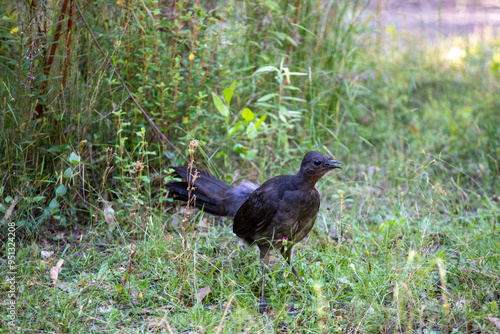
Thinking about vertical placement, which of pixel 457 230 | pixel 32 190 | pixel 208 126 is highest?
pixel 208 126

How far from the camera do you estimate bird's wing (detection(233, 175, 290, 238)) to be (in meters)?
3.66

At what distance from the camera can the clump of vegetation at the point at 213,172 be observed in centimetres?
314

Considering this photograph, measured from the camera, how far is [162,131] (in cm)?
446

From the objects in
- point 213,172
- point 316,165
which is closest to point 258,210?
point 316,165

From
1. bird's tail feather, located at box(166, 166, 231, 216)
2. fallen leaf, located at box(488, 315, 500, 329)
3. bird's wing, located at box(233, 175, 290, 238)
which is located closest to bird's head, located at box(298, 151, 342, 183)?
bird's wing, located at box(233, 175, 290, 238)

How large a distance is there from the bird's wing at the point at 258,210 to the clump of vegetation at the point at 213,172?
10.9 inches

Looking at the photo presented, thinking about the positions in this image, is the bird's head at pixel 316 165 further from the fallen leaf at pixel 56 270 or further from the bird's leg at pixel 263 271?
the fallen leaf at pixel 56 270

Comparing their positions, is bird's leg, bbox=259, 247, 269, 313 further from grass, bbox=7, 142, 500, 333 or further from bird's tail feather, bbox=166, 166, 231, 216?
bird's tail feather, bbox=166, 166, 231, 216

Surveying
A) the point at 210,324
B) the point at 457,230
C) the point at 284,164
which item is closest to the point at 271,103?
the point at 284,164

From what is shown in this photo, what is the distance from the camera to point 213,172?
4676mm

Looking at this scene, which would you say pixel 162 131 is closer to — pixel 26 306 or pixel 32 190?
pixel 32 190

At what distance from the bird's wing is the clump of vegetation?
276 millimetres

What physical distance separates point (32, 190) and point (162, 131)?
48.2 inches

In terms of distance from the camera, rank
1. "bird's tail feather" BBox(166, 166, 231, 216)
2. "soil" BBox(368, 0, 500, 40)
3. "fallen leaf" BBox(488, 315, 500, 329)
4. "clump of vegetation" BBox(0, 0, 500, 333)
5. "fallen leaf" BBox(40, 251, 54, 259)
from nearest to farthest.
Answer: "fallen leaf" BBox(488, 315, 500, 329)
"clump of vegetation" BBox(0, 0, 500, 333)
"fallen leaf" BBox(40, 251, 54, 259)
"bird's tail feather" BBox(166, 166, 231, 216)
"soil" BBox(368, 0, 500, 40)
